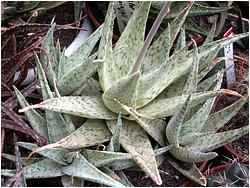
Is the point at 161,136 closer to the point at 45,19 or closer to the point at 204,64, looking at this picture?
the point at 204,64

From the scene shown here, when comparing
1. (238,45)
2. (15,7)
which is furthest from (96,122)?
(238,45)

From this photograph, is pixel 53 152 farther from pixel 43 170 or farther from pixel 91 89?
pixel 91 89

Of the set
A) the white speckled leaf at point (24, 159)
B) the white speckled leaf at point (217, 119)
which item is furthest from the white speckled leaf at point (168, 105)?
the white speckled leaf at point (24, 159)

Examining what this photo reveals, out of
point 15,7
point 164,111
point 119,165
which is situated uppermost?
point 15,7

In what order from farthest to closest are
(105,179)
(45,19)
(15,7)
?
(45,19), (15,7), (105,179)

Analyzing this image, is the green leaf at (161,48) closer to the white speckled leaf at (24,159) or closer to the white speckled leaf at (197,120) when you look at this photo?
the white speckled leaf at (197,120)
